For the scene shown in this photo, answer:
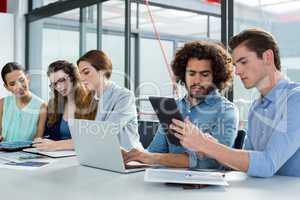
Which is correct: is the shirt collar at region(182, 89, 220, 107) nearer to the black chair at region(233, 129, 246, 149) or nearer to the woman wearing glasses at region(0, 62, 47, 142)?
the black chair at region(233, 129, 246, 149)

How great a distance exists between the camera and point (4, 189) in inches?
52.2

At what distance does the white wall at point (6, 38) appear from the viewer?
5.17m

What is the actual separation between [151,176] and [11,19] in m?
4.65

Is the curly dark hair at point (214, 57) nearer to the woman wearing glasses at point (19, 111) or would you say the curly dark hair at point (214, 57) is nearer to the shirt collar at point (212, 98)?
the shirt collar at point (212, 98)

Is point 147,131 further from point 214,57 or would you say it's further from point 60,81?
point 214,57

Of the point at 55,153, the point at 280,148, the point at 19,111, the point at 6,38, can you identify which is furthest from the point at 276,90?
the point at 6,38

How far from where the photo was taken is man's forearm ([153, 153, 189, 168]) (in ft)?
5.49

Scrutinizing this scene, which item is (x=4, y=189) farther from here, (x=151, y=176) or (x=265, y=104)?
(x=265, y=104)

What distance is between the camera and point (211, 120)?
1.83 m

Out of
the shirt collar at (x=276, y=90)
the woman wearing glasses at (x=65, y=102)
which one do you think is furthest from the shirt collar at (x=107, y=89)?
the shirt collar at (x=276, y=90)

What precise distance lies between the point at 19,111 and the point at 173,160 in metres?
1.62

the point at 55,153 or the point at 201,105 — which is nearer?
the point at 201,105

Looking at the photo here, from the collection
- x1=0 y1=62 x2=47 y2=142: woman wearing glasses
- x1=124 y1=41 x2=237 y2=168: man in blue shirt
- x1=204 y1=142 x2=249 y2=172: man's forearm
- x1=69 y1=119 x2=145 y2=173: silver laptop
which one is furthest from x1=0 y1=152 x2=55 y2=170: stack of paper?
x1=204 y1=142 x2=249 y2=172: man's forearm

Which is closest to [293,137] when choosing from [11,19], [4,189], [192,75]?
[192,75]
